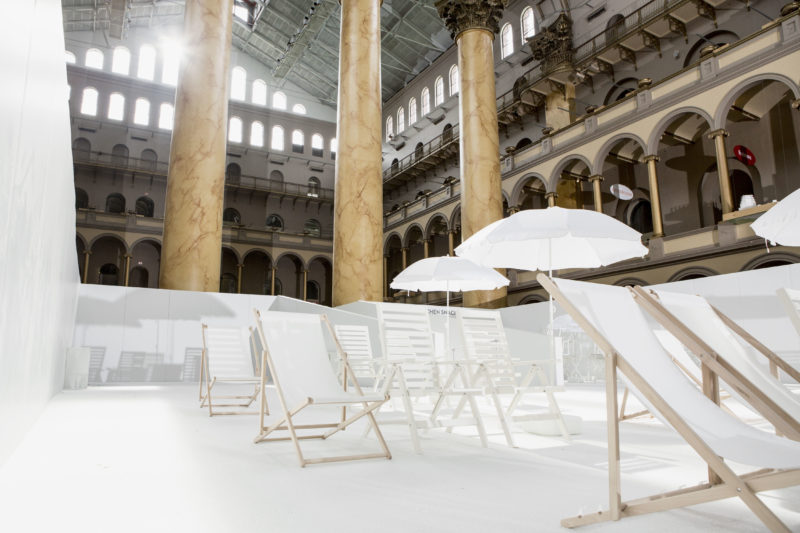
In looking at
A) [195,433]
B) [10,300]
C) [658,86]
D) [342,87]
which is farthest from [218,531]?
[658,86]

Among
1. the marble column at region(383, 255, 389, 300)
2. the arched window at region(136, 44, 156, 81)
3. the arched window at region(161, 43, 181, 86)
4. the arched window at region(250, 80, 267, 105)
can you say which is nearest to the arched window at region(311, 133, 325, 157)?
the arched window at region(250, 80, 267, 105)

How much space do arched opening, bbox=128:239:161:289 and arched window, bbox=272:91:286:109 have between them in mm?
10251

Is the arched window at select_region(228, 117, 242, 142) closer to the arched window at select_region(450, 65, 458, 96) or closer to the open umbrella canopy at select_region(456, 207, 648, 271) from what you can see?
the arched window at select_region(450, 65, 458, 96)

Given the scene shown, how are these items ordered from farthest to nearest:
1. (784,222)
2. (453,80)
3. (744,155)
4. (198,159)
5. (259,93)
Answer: (259,93) < (453,80) < (744,155) < (198,159) < (784,222)

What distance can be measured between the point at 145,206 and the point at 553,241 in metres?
26.6

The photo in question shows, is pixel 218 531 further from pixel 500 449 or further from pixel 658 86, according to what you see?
pixel 658 86

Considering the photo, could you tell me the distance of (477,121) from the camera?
1494 centimetres

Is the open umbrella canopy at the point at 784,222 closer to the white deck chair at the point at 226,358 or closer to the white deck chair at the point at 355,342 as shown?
the white deck chair at the point at 355,342

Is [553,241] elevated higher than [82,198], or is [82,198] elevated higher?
[82,198]

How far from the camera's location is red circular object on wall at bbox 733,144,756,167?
631 inches

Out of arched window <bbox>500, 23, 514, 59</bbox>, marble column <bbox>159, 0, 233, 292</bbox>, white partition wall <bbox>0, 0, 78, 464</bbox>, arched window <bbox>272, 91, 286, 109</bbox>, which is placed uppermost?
arched window <bbox>272, 91, 286, 109</bbox>

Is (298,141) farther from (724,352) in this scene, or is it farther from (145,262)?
(724,352)

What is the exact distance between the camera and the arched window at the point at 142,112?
28.6 metres

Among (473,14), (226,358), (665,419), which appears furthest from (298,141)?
(665,419)
